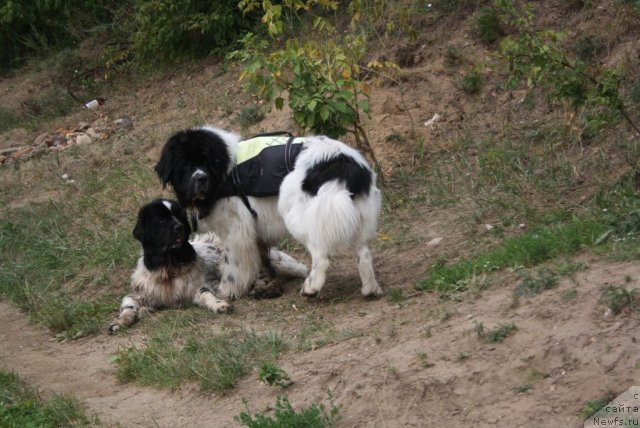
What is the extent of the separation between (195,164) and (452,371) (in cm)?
335

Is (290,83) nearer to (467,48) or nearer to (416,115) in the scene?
(416,115)

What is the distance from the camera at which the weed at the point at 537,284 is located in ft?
20.4

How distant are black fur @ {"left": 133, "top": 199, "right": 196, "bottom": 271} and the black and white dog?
0.66 ft

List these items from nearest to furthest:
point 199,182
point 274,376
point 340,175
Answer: point 274,376 → point 340,175 → point 199,182

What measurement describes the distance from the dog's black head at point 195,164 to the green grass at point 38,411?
6.97 ft

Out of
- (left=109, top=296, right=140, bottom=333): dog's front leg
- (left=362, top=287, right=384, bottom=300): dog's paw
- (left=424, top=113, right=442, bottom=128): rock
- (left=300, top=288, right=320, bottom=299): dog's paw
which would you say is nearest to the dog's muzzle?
(left=300, top=288, right=320, bottom=299): dog's paw

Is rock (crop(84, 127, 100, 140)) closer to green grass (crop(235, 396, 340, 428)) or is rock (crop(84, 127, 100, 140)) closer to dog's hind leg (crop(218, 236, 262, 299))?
dog's hind leg (crop(218, 236, 262, 299))

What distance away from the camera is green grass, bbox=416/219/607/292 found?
699 centimetres

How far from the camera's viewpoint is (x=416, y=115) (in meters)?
11.2

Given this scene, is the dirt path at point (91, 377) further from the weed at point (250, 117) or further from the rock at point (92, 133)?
the rock at point (92, 133)

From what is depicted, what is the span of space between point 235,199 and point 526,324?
3.20 meters

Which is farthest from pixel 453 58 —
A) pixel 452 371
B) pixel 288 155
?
pixel 452 371

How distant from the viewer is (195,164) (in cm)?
807

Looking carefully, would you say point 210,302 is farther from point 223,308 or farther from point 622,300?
point 622,300
